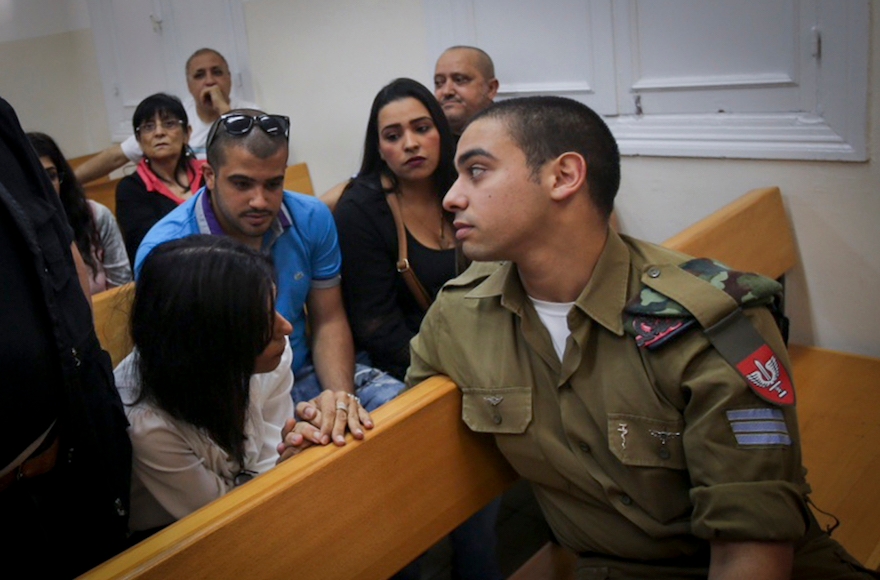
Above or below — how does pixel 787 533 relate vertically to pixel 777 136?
below

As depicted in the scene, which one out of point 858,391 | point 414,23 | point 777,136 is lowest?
point 858,391

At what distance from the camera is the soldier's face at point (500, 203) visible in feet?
4.83

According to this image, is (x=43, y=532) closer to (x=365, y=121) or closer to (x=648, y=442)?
(x=648, y=442)

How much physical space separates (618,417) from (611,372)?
76mm

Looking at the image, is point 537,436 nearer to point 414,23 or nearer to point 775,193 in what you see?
point 775,193

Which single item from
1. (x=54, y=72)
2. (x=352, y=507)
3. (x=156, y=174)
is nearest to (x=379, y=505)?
(x=352, y=507)

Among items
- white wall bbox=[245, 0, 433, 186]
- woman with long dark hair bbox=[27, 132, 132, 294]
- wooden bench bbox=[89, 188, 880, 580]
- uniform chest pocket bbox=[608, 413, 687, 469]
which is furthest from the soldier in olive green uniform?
white wall bbox=[245, 0, 433, 186]

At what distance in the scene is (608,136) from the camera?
1551 mm

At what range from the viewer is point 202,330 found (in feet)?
4.97

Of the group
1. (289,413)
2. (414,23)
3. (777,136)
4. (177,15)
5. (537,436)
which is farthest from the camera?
(177,15)

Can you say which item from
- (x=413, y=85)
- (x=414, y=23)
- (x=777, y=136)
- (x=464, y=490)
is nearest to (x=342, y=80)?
(x=414, y=23)

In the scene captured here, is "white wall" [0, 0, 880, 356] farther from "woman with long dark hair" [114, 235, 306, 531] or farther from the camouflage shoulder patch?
"woman with long dark hair" [114, 235, 306, 531]

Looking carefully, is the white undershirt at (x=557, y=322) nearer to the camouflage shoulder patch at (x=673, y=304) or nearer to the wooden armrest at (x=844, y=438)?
the camouflage shoulder patch at (x=673, y=304)

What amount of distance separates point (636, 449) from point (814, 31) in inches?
64.3
